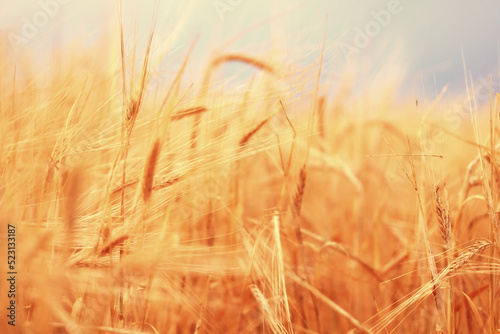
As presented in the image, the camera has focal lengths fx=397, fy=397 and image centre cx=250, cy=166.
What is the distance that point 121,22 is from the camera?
2.11 ft

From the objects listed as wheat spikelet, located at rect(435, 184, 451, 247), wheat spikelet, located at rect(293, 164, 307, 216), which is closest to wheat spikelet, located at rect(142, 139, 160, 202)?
wheat spikelet, located at rect(293, 164, 307, 216)

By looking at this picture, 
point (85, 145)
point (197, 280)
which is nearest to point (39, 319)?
point (85, 145)

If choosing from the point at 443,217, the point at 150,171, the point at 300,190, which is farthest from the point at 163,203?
the point at 443,217

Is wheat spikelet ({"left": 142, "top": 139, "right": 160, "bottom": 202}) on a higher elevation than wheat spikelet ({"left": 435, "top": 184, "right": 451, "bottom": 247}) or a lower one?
higher

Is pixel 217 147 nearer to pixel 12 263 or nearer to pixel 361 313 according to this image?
pixel 12 263

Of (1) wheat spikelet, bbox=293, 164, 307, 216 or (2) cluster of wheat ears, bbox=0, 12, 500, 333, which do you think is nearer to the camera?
(2) cluster of wheat ears, bbox=0, 12, 500, 333

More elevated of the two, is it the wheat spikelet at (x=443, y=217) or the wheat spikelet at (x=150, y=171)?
the wheat spikelet at (x=150, y=171)

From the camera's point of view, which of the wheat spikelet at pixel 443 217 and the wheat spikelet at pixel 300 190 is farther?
the wheat spikelet at pixel 300 190

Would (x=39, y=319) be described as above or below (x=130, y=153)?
below

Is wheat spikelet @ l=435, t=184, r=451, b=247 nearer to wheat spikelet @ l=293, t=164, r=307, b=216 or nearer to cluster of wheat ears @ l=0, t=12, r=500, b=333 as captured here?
cluster of wheat ears @ l=0, t=12, r=500, b=333

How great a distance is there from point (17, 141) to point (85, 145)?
97 mm

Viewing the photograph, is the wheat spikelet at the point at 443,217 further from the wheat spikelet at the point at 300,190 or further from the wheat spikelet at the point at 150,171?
the wheat spikelet at the point at 150,171

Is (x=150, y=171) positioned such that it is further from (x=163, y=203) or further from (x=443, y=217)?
(x=443, y=217)

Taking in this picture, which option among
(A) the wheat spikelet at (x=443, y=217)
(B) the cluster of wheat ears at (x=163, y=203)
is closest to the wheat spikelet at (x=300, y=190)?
(B) the cluster of wheat ears at (x=163, y=203)
